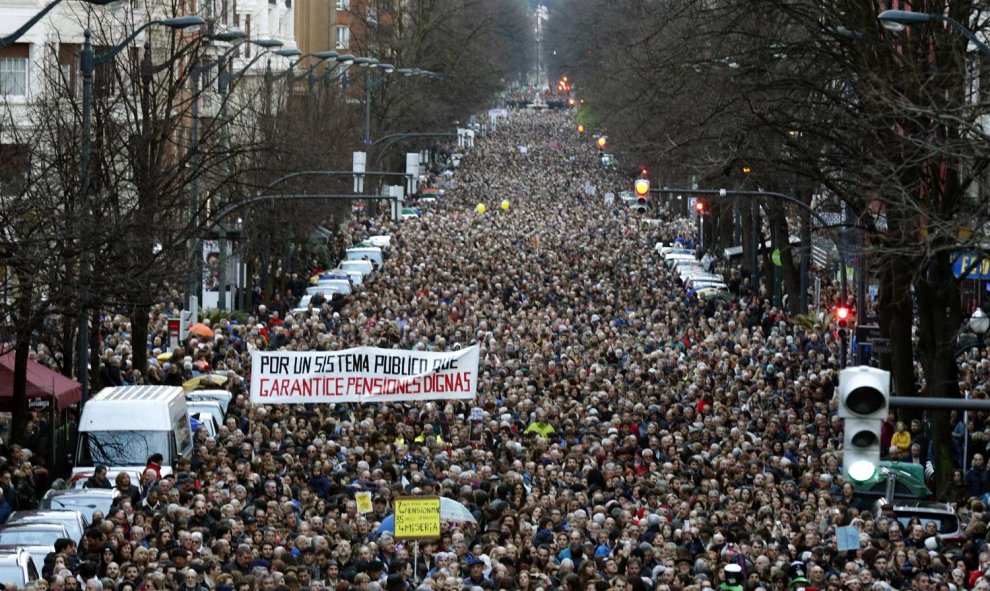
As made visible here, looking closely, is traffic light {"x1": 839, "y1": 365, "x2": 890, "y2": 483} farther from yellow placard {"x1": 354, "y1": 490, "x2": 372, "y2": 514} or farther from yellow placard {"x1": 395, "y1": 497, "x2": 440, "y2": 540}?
yellow placard {"x1": 354, "y1": 490, "x2": 372, "y2": 514}

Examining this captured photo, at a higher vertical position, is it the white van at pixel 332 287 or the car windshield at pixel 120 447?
the white van at pixel 332 287

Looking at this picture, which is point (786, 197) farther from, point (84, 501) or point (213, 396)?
point (84, 501)

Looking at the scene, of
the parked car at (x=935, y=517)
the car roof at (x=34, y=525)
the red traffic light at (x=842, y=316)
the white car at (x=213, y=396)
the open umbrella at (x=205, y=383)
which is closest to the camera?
the car roof at (x=34, y=525)

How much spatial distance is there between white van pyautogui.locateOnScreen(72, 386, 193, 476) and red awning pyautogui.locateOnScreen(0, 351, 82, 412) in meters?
3.18

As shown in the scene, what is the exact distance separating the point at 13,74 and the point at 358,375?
2820 cm

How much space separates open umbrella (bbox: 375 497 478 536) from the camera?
2012 centimetres

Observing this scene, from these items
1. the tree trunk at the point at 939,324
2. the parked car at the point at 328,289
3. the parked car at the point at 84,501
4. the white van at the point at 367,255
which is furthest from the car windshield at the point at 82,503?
the white van at the point at 367,255

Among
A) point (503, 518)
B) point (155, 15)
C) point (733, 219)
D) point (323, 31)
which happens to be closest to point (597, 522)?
point (503, 518)

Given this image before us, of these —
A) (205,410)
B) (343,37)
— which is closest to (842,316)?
(205,410)

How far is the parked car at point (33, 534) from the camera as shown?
19781 mm

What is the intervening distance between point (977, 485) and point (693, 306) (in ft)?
80.0

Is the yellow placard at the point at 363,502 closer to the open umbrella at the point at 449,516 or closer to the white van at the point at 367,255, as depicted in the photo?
the open umbrella at the point at 449,516

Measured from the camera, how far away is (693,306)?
163 feet

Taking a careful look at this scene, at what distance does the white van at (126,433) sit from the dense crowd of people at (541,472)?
0.64 m
